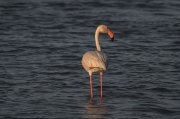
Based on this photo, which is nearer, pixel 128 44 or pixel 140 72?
pixel 140 72

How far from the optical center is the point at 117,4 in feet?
76.4

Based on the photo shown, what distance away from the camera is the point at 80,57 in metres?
14.9

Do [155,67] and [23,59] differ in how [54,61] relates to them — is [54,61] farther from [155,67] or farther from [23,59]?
[155,67]

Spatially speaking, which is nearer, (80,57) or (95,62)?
(95,62)

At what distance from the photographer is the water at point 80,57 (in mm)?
10273

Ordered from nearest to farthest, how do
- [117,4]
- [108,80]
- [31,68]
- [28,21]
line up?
[108,80]
[31,68]
[28,21]
[117,4]

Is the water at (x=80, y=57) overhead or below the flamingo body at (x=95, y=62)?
below

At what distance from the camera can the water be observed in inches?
404

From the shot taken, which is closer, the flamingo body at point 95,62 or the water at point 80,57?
the water at point 80,57

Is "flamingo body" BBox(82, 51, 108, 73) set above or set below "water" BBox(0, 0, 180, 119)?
above

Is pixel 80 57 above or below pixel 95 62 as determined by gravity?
below

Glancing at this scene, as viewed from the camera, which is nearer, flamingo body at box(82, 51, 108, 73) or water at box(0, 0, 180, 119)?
water at box(0, 0, 180, 119)

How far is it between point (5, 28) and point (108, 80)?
713cm

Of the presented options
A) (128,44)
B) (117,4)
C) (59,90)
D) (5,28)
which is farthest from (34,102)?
(117,4)
